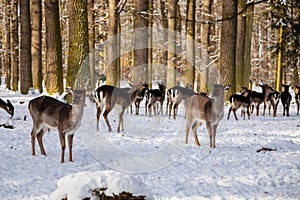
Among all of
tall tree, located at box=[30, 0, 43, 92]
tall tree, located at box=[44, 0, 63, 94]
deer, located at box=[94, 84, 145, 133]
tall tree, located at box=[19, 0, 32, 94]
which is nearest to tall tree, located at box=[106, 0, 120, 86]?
tall tree, located at box=[44, 0, 63, 94]

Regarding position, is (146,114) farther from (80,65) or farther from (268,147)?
(268,147)

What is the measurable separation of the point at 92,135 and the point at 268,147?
175 inches

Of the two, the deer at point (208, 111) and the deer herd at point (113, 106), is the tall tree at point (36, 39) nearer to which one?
the deer herd at point (113, 106)

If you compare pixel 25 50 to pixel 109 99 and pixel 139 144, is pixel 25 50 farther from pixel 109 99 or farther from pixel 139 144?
pixel 139 144

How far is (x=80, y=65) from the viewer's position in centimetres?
1251

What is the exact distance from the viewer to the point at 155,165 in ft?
22.4

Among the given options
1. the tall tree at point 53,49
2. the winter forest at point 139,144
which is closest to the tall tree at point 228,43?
the winter forest at point 139,144

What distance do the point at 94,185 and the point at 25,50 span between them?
626 inches

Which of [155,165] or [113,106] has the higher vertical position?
[113,106]

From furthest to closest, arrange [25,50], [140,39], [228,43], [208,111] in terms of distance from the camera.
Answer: [25,50]
[140,39]
[228,43]
[208,111]

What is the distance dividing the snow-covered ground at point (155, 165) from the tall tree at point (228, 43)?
17.7ft

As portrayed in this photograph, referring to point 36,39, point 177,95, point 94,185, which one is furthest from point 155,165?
point 36,39

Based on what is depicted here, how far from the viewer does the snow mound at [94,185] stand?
147 inches

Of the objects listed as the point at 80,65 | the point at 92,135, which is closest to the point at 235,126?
the point at 92,135
